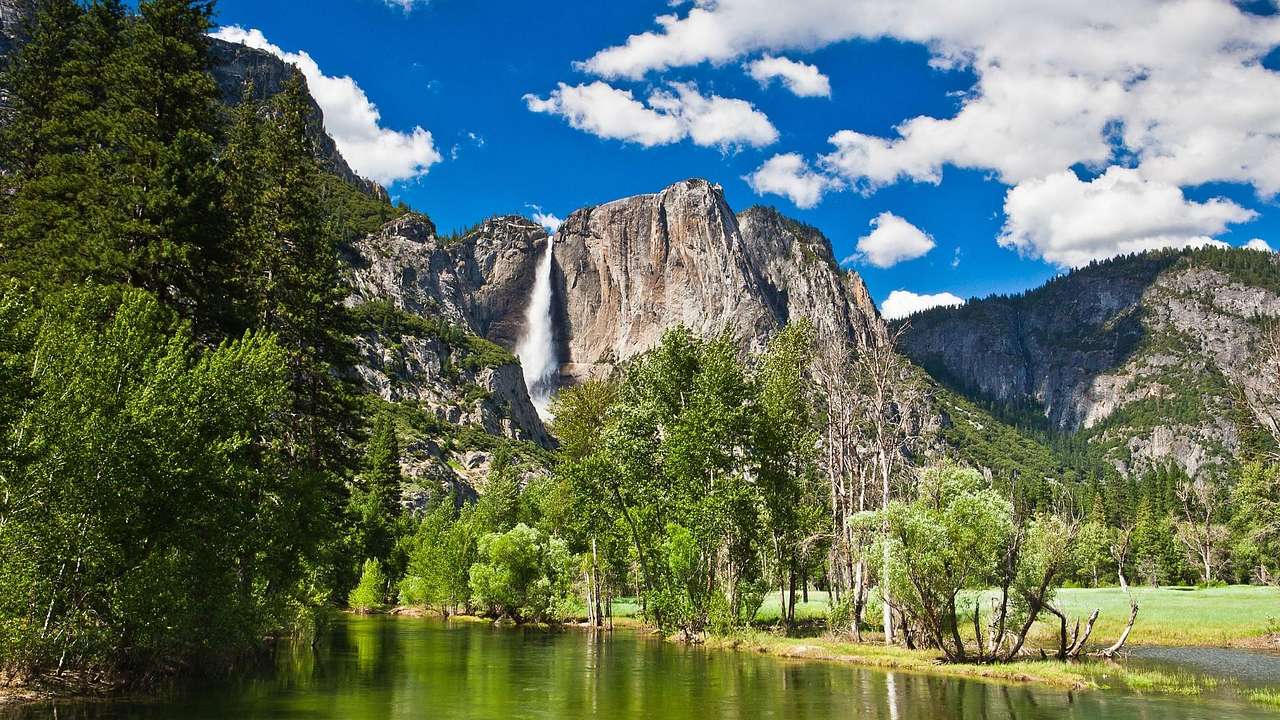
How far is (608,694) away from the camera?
1036 inches

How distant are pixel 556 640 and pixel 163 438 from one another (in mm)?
33300

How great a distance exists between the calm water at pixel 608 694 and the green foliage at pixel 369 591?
4633 cm

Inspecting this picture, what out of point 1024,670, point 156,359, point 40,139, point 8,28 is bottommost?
point 1024,670

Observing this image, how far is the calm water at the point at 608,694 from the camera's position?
21.5 meters

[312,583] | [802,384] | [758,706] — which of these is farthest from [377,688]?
[802,384]

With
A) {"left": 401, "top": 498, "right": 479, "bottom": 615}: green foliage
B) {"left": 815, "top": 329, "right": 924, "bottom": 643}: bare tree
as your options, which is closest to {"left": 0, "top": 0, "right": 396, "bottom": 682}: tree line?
{"left": 815, "top": 329, "right": 924, "bottom": 643}: bare tree

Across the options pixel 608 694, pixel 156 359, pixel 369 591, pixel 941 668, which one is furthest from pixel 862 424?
pixel 369 591

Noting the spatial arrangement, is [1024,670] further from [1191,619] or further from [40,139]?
[40,139]

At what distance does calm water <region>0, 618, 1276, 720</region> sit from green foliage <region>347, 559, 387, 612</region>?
46.3 meters

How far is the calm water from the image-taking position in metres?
21.5

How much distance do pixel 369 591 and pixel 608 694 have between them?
216 ft

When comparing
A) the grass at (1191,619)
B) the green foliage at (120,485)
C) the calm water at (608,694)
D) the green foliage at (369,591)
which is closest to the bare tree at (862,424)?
the calm water at (608,694)

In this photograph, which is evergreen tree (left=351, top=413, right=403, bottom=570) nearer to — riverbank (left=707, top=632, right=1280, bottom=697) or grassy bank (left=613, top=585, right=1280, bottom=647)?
grassy bank (left=613, top=585, right=1280, bottom=647)

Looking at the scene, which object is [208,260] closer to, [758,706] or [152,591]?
[152,591]
